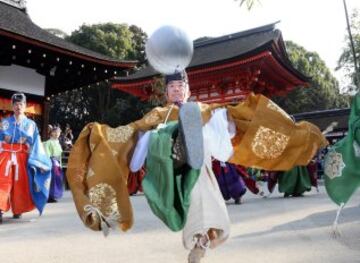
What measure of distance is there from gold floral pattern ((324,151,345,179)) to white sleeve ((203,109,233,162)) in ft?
2.51

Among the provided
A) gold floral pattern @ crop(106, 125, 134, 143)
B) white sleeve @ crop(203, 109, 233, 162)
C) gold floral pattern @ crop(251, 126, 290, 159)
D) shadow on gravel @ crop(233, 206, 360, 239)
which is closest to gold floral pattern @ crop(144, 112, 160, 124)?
gold floral pattern @ crop(106, 125, 134, 143)

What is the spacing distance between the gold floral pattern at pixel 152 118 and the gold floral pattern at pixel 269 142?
0.66 metres

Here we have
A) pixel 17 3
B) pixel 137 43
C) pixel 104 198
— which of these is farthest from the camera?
pixel 137 43

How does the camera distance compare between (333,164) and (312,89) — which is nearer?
(333,164)

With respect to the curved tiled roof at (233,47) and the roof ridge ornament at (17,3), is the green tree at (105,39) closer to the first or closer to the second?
the curved tiled roof at (233,47)

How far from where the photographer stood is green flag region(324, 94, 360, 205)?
3.44 m

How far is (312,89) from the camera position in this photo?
40.7m

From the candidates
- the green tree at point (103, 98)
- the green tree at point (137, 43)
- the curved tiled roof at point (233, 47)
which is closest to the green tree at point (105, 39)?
the green tree at point (103, 98)

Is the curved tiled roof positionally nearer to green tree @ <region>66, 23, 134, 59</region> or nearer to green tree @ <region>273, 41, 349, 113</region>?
green tree @ <region>66, 23, 134, 59</region>

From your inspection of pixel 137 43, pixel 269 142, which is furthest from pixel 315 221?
pixel 137 43

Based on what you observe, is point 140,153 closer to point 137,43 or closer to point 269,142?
point 269,142

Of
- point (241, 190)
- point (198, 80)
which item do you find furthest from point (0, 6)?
point (241, 190)

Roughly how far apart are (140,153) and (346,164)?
142 centimetres

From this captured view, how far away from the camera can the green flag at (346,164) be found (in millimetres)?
3443
